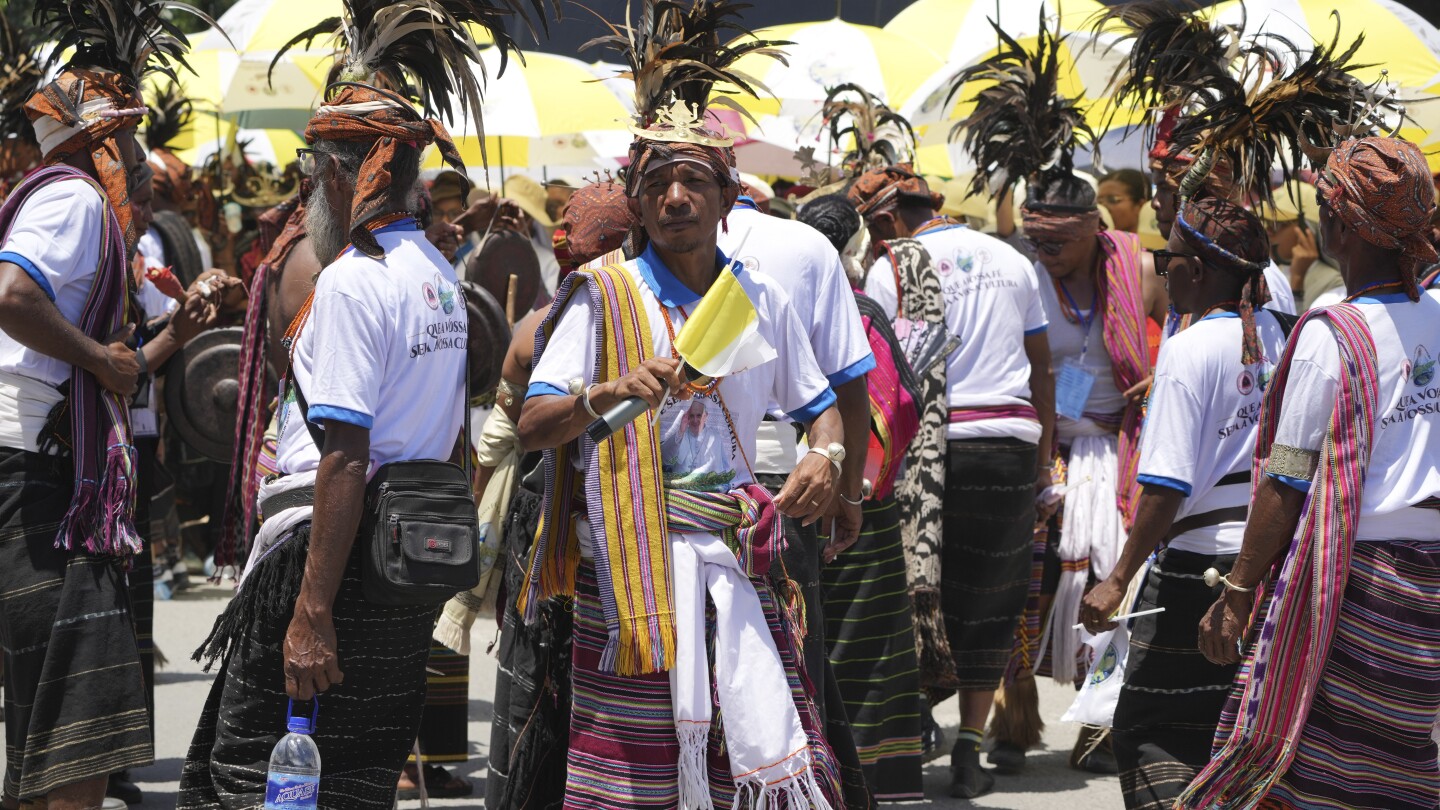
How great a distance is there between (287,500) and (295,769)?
658 millimetres

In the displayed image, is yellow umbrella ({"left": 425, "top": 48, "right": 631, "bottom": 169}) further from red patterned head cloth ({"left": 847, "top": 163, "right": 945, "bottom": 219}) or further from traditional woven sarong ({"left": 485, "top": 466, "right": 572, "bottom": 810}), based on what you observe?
traditional woven sarong ({"left": 485, "top": 466, "right": 572, "bottom": 810})

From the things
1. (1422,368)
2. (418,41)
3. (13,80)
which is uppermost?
(13,80)

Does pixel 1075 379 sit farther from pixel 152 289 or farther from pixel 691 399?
pixel 152 289

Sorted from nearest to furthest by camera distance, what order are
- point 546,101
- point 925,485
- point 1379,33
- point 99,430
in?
point 99,430, point 925,485, point 1379,33, point 546,101

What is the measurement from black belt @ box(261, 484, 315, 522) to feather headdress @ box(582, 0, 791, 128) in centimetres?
124

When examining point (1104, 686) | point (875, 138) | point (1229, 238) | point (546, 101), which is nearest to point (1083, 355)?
point (875, 138)

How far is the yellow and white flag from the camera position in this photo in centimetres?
366

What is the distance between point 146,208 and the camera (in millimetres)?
5992

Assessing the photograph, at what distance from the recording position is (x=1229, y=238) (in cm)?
484

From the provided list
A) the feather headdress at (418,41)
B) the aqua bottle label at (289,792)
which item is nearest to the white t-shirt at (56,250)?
the feather headdress at (418,41)

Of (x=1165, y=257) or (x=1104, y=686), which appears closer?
(x=1165, y=257)

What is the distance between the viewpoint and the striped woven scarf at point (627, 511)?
3764 millimetres

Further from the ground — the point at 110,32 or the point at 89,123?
the point at 110,32

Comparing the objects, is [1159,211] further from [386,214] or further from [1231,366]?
[386,214]
